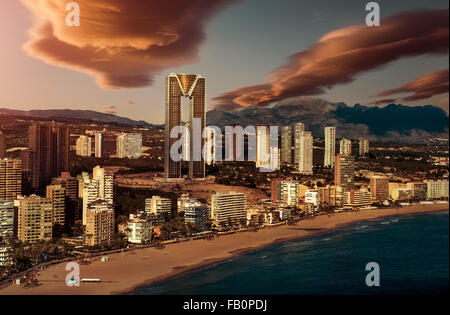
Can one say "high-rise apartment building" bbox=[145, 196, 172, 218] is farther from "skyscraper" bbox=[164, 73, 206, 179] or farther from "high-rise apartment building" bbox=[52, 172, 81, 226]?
"skyscraper" bbox=[164, 73, 206, 179]

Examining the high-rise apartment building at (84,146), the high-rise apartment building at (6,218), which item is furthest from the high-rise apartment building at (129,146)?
the high-rise apartment building at (6,218)

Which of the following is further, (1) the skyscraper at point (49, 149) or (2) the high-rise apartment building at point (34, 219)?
(1) the skyscraper at point (49, 149)

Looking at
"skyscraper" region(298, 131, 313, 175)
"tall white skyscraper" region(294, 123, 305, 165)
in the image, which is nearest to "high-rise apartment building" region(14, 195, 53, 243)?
"tall white skyscraper" region(294, 123, 305, 165)

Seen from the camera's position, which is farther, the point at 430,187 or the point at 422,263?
the point at 430,187

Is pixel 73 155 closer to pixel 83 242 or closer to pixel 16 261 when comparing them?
pixel 83 242

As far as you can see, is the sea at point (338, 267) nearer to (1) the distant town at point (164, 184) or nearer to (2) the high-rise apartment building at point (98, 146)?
(1) the distant town at point (164, 184)
